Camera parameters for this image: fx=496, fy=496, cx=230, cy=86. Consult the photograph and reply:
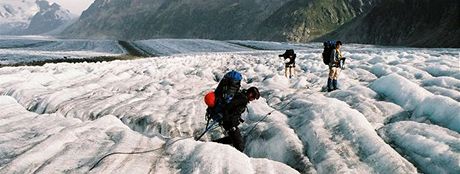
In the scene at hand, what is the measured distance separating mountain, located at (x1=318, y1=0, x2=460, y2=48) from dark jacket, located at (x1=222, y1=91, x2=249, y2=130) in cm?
4352

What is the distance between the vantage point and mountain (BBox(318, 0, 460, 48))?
5548 centimetres

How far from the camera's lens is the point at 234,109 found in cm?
1036

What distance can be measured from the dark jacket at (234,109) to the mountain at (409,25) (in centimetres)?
4352

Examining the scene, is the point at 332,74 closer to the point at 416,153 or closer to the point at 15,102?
the point at 416,153

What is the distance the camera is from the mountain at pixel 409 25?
55481 millimetres

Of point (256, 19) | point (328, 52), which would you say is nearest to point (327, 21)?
point (256, 19)

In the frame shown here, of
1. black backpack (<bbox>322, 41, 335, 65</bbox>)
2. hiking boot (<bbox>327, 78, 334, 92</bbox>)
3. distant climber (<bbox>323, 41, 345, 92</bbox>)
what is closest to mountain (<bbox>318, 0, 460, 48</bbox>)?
black backpack (<bbox>322, 41, 335, 65</bbox>)

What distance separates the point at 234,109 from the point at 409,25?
67748 millimetres

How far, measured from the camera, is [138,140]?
33.0ft

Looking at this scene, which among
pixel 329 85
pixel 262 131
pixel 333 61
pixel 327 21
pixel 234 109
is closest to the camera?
pixel 234 109

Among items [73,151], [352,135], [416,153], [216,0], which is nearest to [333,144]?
[352,135]

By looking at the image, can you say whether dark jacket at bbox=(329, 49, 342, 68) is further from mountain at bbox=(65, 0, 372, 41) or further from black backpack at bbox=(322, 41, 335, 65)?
mountain at bbox=(65, 0, 372, 41)

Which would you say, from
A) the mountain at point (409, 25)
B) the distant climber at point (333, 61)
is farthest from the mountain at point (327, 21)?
the distant climber at point (333, 61)

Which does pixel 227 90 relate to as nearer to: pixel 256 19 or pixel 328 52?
pixel 328 52
